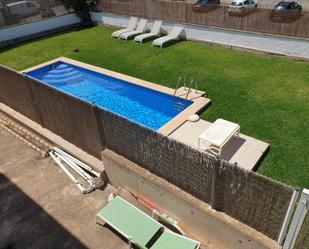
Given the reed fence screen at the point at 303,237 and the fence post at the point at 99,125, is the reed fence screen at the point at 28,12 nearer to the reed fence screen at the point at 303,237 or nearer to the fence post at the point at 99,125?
the fence post at the point at 99,125

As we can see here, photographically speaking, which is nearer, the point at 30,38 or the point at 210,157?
the point at 210,157

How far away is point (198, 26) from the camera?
17844 millimetres

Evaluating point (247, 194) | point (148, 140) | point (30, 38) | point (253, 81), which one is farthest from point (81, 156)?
point (30, 38)

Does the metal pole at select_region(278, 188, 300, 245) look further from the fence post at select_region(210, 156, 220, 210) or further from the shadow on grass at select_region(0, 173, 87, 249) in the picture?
the shadow on grass at select_region(0, 173, 87, 249)

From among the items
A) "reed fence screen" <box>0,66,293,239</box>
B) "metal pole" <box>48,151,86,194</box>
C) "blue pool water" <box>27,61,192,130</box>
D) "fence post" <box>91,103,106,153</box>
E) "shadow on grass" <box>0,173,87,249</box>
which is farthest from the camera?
"blue pool water" <box>27,61,192,130</box>

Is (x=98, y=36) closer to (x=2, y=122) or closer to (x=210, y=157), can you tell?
(x=2, y=122)

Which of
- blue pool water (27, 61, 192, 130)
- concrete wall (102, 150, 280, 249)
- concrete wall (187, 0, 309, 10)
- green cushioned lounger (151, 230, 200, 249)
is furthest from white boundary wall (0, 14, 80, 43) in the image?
green cushioned lounger (151, 230, 200, 249)

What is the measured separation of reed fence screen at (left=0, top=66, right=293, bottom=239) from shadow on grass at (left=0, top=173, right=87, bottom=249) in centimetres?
226

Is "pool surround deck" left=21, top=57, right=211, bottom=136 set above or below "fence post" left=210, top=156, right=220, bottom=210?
below

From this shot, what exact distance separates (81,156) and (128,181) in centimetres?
202

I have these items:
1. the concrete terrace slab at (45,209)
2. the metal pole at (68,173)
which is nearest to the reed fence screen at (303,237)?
the concrete terrace slab at (45,209)

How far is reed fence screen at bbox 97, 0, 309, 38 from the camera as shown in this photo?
14441mm

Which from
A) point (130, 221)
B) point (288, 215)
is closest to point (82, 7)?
point (130, 221)

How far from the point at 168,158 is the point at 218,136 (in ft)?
7.34
